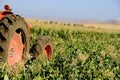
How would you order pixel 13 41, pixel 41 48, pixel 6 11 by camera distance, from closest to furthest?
pixel 13 41 → pixel 6 11 → pixel 41 48

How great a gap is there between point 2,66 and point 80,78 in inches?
56.9

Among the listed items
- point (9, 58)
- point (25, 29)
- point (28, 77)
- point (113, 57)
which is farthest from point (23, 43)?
point (113, 57)

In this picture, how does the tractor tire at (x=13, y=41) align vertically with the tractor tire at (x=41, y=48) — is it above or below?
above

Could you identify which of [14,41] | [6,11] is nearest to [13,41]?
[14,41]

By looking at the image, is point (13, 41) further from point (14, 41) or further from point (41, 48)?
point (41, 48)

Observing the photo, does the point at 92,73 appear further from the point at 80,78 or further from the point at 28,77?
the point at 28,77

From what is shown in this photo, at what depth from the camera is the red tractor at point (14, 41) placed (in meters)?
6.41

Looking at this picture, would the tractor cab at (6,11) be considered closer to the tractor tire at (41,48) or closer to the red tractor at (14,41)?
the red tractor at (14,41)

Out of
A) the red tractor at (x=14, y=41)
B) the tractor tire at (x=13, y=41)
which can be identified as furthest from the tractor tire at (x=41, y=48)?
the tractor tire at (x=13, y=41)

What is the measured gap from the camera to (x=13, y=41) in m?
7.12

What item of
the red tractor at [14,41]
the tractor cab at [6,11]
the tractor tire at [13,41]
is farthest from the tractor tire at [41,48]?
the tractor cab at [6,11]

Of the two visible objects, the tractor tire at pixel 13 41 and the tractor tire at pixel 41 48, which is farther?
the tractor tire at pixel 41 48

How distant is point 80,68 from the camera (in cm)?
698

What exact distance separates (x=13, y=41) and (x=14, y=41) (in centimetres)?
6
